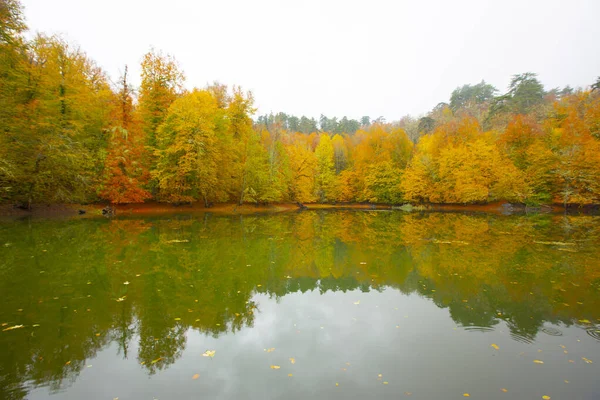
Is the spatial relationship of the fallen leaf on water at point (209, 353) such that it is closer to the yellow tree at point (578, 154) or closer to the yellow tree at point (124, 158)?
the yellow tree at point (124, 158)

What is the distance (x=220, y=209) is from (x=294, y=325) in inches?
1219

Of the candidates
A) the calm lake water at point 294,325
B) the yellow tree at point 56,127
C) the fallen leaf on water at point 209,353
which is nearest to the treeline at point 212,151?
the yellow tree at point 56,127

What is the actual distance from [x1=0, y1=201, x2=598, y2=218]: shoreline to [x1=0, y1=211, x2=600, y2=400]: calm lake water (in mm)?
15203

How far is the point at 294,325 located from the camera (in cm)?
646

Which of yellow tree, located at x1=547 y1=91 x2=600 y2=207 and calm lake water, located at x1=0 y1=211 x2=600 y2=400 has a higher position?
yellow tree, located at x1=547 y1=91 x2=600 y2=207

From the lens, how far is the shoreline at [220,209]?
24.9m

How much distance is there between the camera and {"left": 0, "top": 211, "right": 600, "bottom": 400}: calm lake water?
438cm

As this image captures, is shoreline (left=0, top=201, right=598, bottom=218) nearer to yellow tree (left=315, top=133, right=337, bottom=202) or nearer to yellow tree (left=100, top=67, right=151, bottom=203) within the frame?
yellow tree (left=100, top=67, right=151, bottom=203)

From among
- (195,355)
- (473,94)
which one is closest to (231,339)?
(195,355)

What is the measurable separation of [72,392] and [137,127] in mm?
32807

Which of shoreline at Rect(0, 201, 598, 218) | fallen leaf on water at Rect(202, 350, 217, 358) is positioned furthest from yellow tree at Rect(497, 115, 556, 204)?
fallen leaf on water at Rect(202, 350, 217, 358)

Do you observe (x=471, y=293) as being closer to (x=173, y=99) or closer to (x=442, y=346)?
(x=442, y=346)

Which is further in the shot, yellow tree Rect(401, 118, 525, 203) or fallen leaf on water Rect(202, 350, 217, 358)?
yellow tree Rect(401, 118, 525, 203)

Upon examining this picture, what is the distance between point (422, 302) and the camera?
781cm
